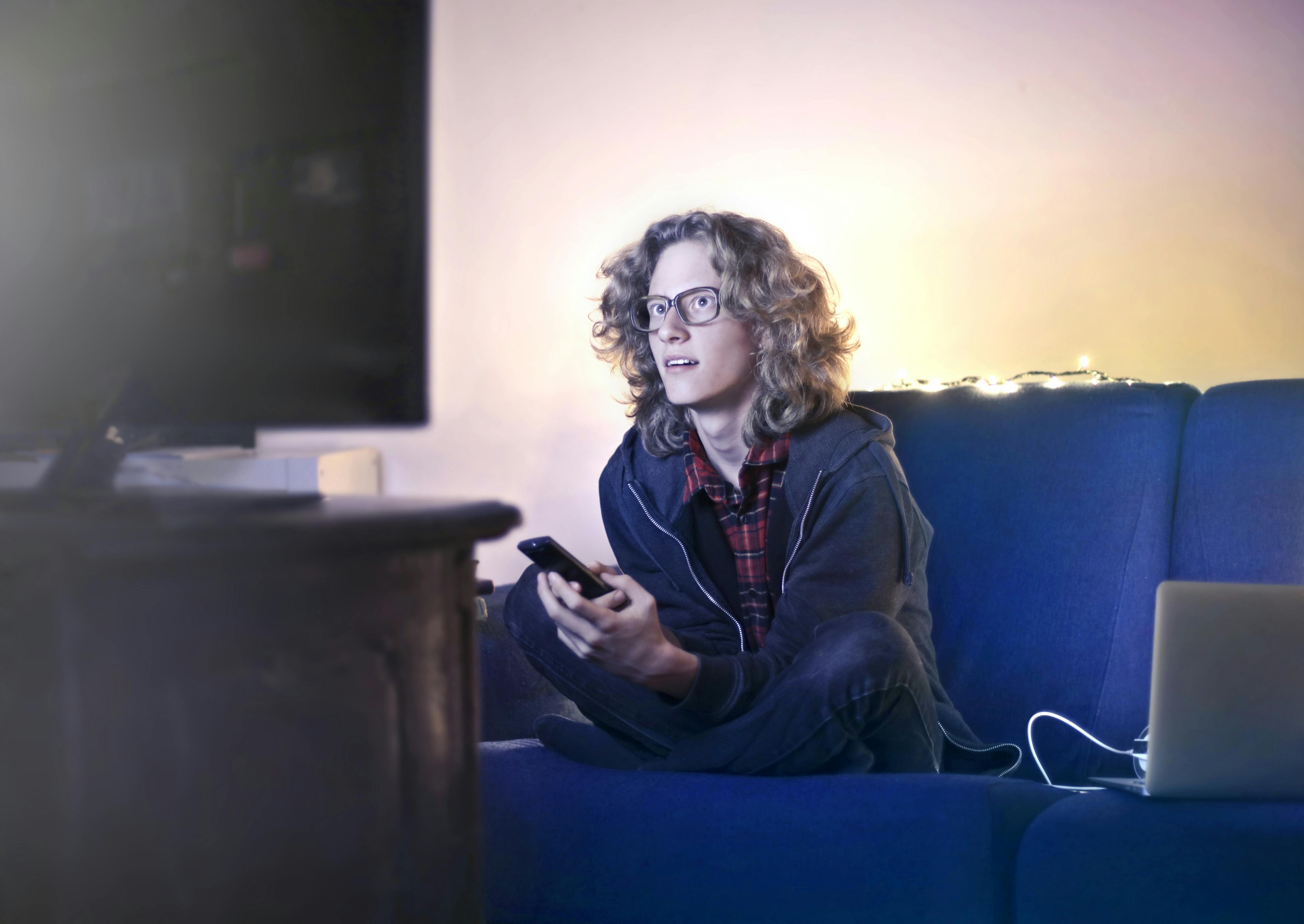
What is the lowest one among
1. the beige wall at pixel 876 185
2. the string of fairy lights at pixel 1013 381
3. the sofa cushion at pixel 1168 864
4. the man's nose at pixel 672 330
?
the sofa cushion at pixel 1168 864

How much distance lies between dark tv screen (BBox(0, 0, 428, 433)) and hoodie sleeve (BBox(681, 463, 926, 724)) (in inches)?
25.6

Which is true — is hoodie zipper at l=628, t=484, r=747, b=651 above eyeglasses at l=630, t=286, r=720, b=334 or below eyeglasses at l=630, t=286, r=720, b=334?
below

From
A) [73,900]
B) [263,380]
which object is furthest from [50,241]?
[73,900]

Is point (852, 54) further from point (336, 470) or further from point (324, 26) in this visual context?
point (324, 26)

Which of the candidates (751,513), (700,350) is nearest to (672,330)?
(700,350)

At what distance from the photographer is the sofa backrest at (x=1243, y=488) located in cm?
130

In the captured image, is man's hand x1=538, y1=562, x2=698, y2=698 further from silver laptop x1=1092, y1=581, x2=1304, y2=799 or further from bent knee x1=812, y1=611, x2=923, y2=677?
silver laptop x1=1092, y1=581, x2=1304, y2=799

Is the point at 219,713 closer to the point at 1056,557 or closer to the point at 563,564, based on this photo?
the point at 563,564

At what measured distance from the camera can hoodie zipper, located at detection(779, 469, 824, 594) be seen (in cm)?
124

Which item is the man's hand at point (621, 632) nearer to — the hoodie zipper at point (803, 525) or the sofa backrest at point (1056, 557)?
the hoodie zipper at point (803, 525)

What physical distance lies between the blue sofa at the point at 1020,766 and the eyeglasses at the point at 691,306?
1.27ft

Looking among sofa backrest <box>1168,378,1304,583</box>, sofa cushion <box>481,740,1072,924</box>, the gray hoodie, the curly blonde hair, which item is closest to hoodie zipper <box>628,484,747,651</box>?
the gray hoodie

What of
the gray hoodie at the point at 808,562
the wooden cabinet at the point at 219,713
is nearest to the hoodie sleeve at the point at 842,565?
the gray hoodie at the point at 808,562

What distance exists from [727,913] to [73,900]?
583 mm
